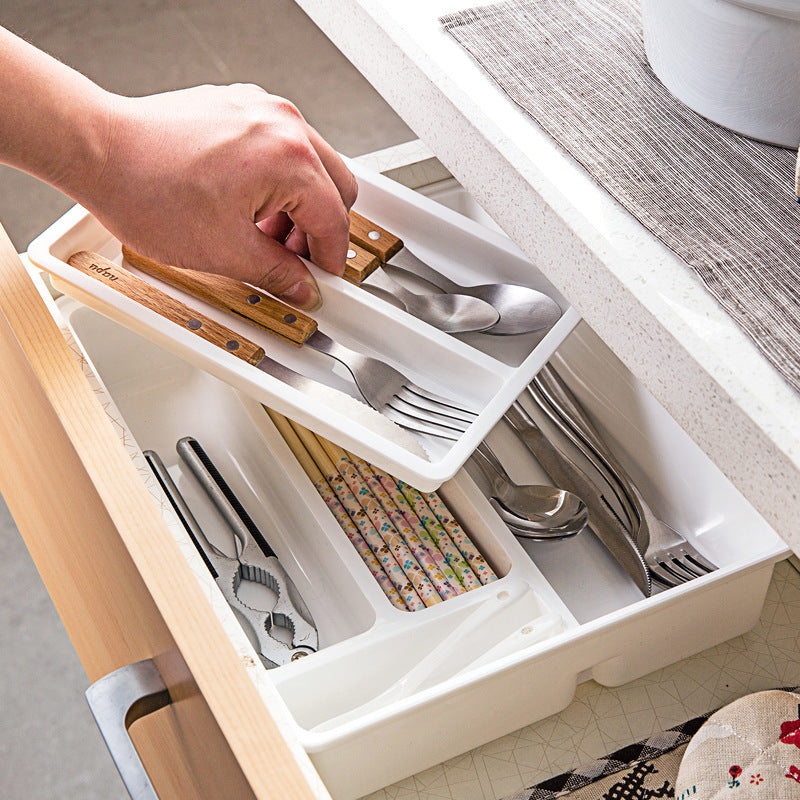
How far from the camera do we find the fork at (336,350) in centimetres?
61

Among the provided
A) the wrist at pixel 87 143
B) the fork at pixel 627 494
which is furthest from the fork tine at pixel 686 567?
the wrist at pixel 87 143

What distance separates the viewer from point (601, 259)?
435 mm

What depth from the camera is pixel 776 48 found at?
423mm

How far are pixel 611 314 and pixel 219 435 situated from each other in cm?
40

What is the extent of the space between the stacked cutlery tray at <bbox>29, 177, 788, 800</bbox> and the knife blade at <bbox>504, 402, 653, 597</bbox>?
0.01 meters

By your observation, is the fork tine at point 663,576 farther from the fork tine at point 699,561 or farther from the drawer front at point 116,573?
the drawer front at point 116,573

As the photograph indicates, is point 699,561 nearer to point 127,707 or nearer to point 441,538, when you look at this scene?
point 441,538

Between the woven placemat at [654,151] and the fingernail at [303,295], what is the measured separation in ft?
0.62

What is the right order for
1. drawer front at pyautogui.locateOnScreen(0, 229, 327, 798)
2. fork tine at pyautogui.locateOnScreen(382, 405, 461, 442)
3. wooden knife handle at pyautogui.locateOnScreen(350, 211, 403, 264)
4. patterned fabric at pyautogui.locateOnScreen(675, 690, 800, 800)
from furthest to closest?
1. wooden knife handle at pyautogui.locateOnScreen(350, 211, 403, 264)
2. fork tine at pyautogui.locateOnScreen(382, 405, 461, 442)
3. patterned fabric at pyautogui.locateOnScreen(675, 690, 800, 800)
4. drawer front at pyautogui.locateOnScreen(0, 229, 327, 798)

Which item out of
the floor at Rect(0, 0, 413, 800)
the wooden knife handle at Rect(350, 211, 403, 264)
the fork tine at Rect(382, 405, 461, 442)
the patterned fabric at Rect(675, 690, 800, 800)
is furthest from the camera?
the floor at Rect(0, 0, 413, 800)

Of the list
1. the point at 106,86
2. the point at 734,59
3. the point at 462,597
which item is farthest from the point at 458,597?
the point at 106,86

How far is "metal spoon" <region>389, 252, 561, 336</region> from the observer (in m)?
0.66

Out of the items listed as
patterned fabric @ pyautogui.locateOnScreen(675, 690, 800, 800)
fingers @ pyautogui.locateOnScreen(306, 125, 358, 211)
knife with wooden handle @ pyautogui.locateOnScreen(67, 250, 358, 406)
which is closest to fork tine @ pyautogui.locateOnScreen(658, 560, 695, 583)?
patterned fabric @ pyautogui.locateOnScreen(675, 690, 800, 800)

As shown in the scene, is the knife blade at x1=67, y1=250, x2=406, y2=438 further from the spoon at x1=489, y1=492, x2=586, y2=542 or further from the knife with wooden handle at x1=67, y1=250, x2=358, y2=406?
the spoon at x1=489, y1=492, x2=586, y2=542
